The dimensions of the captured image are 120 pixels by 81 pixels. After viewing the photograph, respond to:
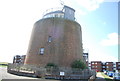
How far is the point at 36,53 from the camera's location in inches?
957

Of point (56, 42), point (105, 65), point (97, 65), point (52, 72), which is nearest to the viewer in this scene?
point (52, 72)

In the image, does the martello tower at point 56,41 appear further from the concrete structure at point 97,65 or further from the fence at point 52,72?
the concrete structure at point 97,65

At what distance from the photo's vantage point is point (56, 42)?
926 inches

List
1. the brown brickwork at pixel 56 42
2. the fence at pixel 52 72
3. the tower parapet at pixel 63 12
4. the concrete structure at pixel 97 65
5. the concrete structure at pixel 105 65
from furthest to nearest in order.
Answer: the concrete structure at pixel 97 65 < the concrete structure at pixel 105 65 < the tower parapet at pixel 63 12 < the brown brickwork at pixel 56 42 < the fence at pixel 52 72

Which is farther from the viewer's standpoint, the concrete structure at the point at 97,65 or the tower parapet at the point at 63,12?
the concrete structure at the point at 97,65

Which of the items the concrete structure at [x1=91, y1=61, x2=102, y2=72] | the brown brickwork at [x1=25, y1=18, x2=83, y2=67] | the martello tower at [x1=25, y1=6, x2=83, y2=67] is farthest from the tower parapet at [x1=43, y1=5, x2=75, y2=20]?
the concrete structure at [x1=91, y1=61, x2=102, y2=72]

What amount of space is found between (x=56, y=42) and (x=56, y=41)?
0.20m

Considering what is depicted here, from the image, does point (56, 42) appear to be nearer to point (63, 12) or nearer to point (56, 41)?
point (56, 41)

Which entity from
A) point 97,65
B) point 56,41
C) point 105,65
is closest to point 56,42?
point 56,41

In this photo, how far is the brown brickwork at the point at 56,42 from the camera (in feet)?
74.6

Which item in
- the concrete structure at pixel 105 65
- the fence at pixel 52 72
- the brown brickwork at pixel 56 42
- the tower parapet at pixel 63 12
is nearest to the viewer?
the fence at pixel 52 72

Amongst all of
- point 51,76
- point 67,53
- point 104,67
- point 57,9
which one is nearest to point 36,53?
point 67,53

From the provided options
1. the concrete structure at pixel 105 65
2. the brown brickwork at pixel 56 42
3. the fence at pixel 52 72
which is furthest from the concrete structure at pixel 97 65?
the fence at pixel 52 72

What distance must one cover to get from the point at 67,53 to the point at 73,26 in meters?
6.28
